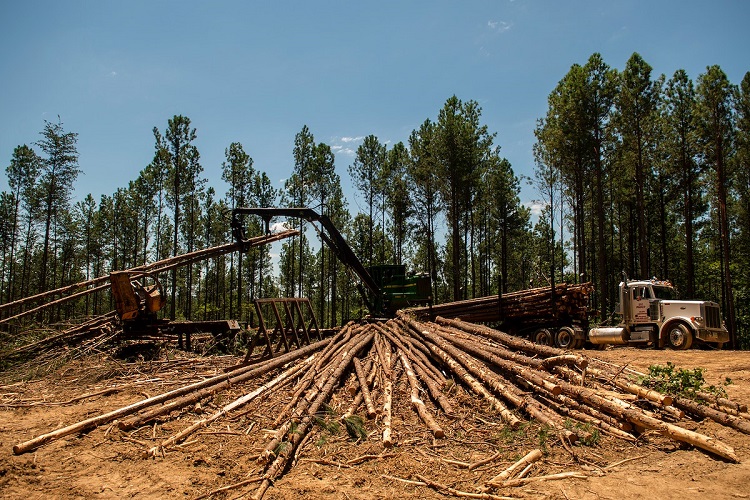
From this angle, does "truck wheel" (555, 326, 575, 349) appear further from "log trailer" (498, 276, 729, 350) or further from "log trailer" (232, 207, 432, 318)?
"log trailer" (232, 207, 432, 318)

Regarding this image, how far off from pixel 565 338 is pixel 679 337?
388 cm

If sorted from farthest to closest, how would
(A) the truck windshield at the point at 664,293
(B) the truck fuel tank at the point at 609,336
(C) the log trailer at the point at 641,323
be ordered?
(A) the truck windshield at the point at 664,293, (B) the truck fuel tank at the point at 609,336, (C) the log trailer at the point at 641,323

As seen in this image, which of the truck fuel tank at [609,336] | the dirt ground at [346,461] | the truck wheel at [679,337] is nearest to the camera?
the dirt ground at [346,461]

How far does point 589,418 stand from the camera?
21.7 feet

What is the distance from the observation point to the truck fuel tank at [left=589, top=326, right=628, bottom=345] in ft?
54.8

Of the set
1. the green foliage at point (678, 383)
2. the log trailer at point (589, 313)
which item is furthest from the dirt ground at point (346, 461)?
the log trailer at point (589, 313)

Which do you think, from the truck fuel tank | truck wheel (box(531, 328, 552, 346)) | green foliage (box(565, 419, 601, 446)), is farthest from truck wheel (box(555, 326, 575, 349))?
green foliage (box(565, 419, 601, 446))

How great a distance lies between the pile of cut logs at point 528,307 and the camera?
16016 mm

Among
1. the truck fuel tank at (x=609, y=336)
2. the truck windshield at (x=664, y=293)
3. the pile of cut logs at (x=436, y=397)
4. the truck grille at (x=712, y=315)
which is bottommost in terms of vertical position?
the truck fuel tank at (x=609, y=336)

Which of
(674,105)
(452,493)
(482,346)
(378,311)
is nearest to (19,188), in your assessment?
(378,311)

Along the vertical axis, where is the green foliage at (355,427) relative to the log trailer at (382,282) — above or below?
below

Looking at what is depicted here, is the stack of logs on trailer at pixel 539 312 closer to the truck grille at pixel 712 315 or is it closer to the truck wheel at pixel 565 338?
the truck wheel at pixel 565 338

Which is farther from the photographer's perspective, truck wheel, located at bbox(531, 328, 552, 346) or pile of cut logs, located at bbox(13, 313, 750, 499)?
truck wheel, located at bbox(531, 328, 552, 346)

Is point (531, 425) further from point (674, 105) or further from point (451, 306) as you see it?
point (674, 105)
